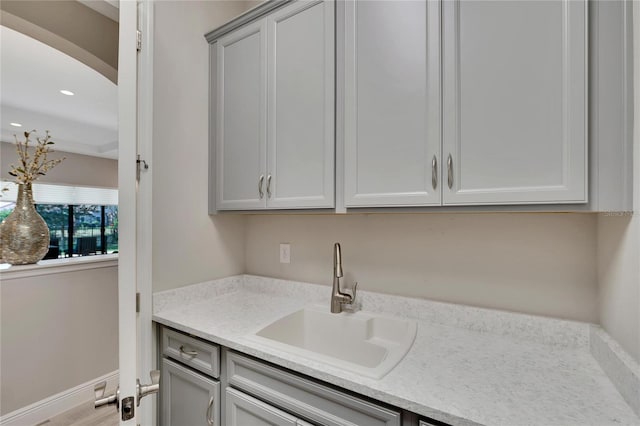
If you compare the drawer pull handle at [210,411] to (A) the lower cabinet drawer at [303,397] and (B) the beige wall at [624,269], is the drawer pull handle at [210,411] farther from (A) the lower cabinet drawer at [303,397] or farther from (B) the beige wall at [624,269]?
(B) the beige wall at [624,269]

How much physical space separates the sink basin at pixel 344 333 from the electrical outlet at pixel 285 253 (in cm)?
39

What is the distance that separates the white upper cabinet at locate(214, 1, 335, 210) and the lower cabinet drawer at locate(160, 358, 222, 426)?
2.79 feet

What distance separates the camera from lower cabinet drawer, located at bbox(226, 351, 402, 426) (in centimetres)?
91

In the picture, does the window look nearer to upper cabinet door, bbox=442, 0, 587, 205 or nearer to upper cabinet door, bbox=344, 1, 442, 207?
upper cabinet door, bbox=344, 1, 442, 207

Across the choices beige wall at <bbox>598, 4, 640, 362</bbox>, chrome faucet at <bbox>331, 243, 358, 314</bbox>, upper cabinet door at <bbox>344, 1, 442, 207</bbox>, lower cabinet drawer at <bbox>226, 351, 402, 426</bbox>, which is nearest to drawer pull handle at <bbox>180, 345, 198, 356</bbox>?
lower cabinet drawer at <bbox>226, 351, 402, 426</bbox>

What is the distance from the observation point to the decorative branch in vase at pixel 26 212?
921mm

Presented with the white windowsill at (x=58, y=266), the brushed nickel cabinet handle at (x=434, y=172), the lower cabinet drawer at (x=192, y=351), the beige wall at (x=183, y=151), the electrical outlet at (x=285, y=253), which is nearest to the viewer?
the white windowsill at (x=58, y=266)

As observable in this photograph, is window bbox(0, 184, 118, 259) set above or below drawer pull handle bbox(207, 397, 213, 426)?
above

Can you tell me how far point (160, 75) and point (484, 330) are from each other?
6.43ft

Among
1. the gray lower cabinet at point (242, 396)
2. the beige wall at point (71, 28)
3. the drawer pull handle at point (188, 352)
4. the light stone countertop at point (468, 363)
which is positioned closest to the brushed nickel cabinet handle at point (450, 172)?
the light stone countertop at point (468, 363)

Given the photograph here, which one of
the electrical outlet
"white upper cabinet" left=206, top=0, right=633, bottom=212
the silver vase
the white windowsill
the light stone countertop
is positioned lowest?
the light stone countertop

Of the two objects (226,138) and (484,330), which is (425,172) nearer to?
(484,330)

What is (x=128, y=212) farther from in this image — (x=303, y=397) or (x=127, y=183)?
(x=303, y=397)

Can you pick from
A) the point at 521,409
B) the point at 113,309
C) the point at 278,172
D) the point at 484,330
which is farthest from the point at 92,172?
the point at 484,330
